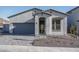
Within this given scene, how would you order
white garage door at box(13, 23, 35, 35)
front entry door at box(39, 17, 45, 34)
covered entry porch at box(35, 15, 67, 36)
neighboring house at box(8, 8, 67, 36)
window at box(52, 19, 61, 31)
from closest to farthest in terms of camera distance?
covered entry porch at box(35, 15, 67, 36), neighboring house at box(8, 8, 67, 36), window at box(52, 19, 61, 31), white garage door at box(13, 23, 35, 35), front entry door at box(39, 17, 45, 34)

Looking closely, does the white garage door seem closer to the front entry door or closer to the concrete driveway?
the front entry door

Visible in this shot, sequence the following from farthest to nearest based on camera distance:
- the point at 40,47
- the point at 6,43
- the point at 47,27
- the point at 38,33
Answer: the point at 47,27 → the point at 38,33 → the point at 6,43 → the point at 40,47

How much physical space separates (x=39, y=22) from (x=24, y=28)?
55.5 inches

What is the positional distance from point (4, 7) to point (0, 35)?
2531 millimetres

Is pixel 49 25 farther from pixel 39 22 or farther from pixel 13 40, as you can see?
pixel 13 40

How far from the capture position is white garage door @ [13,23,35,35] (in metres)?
14.6

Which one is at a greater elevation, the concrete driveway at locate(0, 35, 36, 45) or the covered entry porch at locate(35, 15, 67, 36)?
the covered entry porch at locate(35, 15, 67, 36)

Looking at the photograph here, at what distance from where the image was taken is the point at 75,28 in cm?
1130

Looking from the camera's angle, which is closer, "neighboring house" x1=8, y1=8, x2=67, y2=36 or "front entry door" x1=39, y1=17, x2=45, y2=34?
"neighboring house" x1=8, y1=8, x2=67, y2=36

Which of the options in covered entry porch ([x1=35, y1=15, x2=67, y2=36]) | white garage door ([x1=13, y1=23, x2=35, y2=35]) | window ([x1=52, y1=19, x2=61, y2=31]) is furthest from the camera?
white garage door ([x1=13, y1=23, x2=35, y2=35])

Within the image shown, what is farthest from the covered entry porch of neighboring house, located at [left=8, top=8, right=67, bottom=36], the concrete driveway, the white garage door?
the concrete driveway
